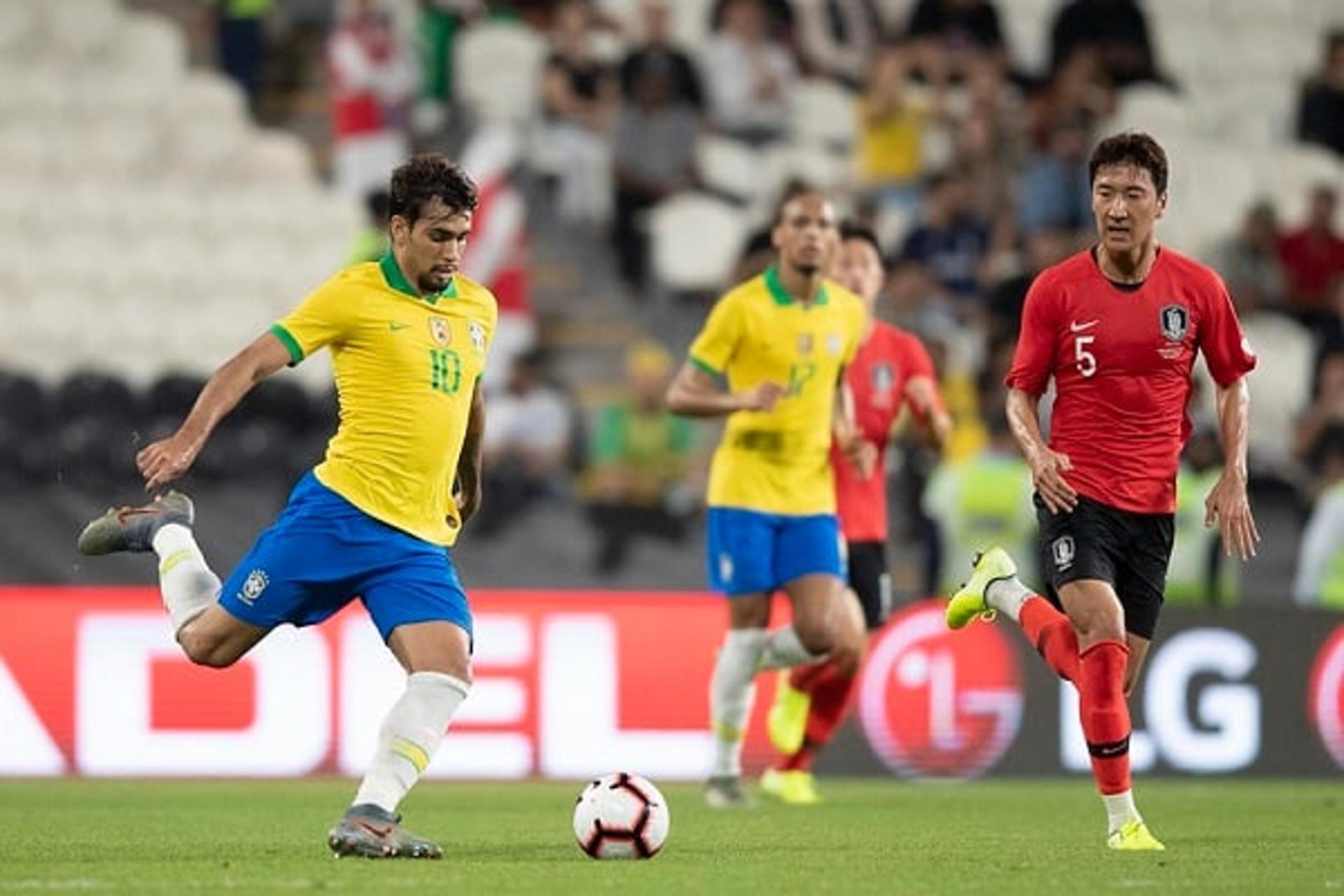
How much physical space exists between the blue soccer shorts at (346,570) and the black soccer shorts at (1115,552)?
1.94 meters

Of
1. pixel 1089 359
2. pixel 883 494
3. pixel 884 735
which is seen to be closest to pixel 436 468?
pixel 1089 359

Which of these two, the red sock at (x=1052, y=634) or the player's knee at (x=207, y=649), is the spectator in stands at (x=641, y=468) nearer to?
the red sock at (x=1052, y=634)

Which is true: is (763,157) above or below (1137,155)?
above

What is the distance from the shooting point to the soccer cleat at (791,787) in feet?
42.0

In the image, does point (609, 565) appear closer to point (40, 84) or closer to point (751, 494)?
point (751, 494)

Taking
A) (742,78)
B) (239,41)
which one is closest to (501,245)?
(742,78)

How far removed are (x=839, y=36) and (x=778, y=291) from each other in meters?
9.84

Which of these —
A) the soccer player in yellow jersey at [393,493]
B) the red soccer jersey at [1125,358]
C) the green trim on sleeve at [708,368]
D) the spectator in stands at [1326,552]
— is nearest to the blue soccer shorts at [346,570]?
the soccer player in yellow jersey at [393,493]

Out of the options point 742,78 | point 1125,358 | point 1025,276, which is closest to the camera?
point 1125,358

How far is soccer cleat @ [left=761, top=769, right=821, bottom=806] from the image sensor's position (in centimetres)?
1279

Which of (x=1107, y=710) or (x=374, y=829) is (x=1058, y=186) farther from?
(x=374, y=829)

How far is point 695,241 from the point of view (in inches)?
786

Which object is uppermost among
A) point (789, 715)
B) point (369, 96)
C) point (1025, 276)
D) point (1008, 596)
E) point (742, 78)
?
point (742, 78)

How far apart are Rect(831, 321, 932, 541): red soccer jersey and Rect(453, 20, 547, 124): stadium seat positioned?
781cm
